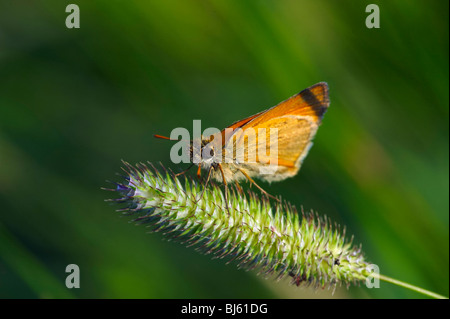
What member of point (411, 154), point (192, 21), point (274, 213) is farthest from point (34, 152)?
point (411, 154)

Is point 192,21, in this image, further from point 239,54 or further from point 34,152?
point 34,152

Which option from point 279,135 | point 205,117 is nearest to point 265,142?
point 279,135

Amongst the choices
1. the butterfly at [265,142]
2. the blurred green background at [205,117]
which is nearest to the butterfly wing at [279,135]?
the butterfly at [265,142]

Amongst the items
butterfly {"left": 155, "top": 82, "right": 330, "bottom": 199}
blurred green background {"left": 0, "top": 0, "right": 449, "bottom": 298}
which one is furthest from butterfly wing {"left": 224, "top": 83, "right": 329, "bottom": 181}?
blurred green background {"left": 0, "top": 0, "right": 449, "bottom": 298}

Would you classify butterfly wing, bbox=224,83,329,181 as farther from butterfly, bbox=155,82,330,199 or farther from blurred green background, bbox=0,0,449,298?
blurred green background, bbox=0,0,449,298

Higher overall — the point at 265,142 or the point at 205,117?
the point at 205,117

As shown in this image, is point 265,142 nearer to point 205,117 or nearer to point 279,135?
point 279,135
